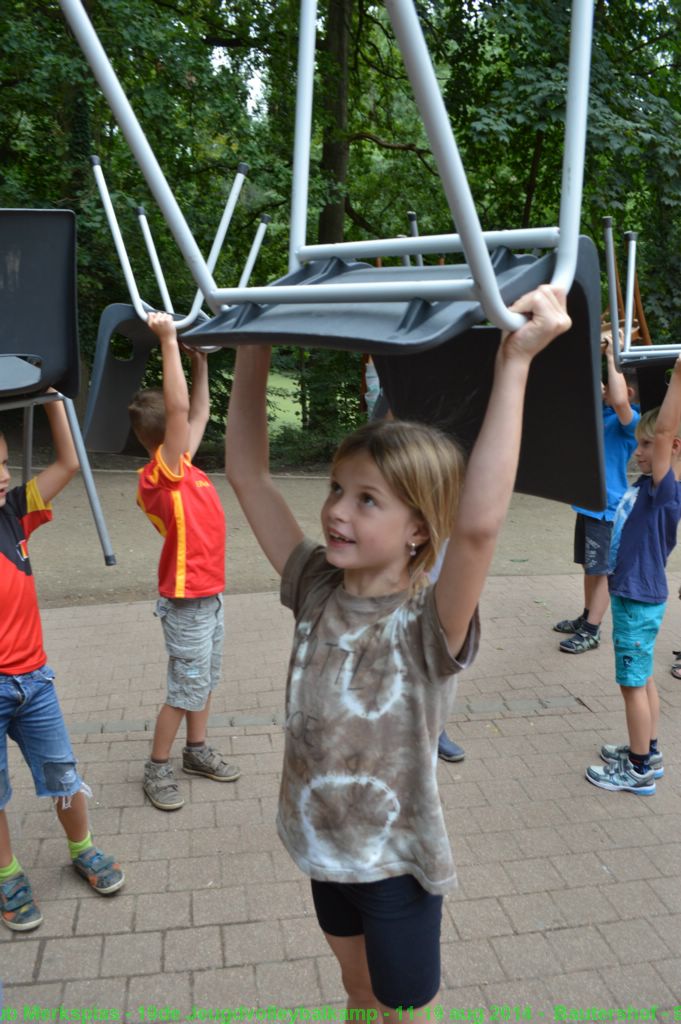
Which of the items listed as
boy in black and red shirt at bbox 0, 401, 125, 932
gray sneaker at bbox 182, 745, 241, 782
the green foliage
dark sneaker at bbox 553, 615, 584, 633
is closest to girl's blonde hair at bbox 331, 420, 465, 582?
boy in black and red shirt at bbox 0, 401, 125, 932

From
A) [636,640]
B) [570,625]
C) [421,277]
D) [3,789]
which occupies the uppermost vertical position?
[421,277]

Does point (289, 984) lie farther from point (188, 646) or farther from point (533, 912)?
point (188, 646)

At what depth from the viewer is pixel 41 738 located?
9.04ft

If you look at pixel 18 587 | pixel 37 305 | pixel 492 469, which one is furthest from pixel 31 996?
pixel 492 469

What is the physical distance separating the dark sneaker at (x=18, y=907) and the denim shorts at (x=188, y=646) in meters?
0.87

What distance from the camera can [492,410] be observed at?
1.41 m

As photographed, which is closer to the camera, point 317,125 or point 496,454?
point 496,454

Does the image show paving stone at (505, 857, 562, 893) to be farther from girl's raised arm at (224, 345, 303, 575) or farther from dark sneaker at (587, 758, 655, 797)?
girl's raised arm at (224, 345, 303, 575)

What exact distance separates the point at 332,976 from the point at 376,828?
3.71 ft

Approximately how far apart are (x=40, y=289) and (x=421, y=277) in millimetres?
1234

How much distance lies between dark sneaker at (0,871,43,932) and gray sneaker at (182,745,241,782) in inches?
37.4

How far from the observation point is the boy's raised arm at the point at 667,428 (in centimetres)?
279

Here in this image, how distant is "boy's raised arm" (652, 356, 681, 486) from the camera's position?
279cm

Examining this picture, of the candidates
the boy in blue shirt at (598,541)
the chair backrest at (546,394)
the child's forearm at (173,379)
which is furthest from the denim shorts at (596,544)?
the chair backrest at (546,394)
